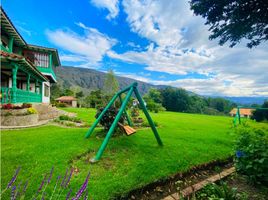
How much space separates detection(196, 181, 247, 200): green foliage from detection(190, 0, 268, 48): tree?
5009 millimetres

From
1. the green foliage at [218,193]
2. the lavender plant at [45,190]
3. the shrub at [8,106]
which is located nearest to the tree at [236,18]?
the green foliage at [218,193]

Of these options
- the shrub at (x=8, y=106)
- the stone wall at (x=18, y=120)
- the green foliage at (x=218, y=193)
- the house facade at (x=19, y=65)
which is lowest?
the green foliage at (x=218, y=193)

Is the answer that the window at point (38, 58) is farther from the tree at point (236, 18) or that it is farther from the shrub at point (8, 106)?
the tree at point (236, 18)

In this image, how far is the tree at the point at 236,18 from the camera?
14.7 ft

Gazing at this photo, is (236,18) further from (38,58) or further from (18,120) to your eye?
(38,58)

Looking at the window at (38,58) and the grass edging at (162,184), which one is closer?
the grass edging at (162,184)

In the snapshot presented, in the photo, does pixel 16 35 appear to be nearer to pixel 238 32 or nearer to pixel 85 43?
pixel 85 43

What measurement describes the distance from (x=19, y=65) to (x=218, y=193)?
11.5 m

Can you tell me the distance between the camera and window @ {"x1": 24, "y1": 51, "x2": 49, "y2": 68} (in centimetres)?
1654

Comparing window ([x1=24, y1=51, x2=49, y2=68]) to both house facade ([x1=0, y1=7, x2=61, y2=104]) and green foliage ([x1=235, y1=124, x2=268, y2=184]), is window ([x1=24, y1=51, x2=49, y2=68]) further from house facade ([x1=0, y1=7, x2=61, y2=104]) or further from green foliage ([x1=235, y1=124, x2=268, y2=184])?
green foliage ([x1=235, y1=124, x2=268, y2=184])

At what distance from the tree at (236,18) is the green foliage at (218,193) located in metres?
5.01

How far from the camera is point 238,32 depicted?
16.4 ft

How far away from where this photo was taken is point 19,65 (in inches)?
355

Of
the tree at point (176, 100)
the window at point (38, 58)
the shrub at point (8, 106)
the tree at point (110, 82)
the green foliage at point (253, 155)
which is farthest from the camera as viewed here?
the tree at point (176, 100)
